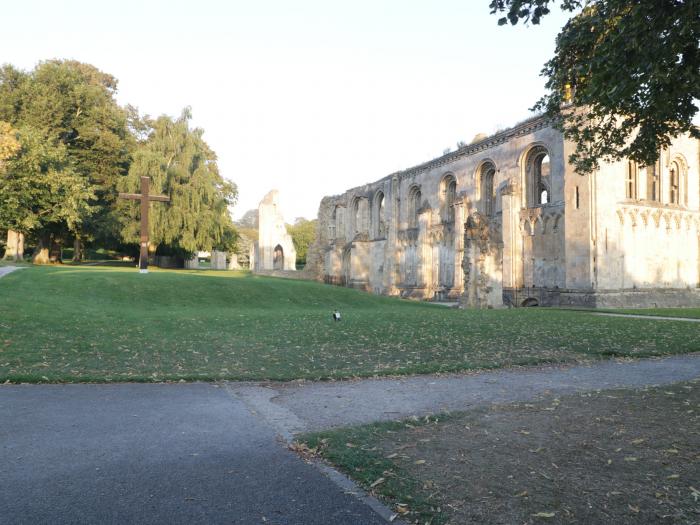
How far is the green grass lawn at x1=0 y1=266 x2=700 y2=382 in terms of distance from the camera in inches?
328

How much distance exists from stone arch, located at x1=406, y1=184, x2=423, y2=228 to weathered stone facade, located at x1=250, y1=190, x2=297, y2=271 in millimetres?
17655

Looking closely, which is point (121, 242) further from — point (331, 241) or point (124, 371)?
point (124, 371)

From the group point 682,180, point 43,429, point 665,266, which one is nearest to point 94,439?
point 43,429

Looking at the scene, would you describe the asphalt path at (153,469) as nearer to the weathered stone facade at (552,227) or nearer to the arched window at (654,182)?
the weathered stone facade at (552,227)

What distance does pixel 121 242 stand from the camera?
39938 mm

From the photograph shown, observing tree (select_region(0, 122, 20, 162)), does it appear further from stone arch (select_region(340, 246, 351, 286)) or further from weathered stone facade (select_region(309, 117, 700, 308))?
weathered stone facade (select_region(309, 117, 700, 308))

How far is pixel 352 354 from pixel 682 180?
1092 inches

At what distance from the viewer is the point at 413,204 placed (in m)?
40.0

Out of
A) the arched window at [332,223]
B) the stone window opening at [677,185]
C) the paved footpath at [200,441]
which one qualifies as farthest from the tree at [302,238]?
the paved footpath at [200,441]

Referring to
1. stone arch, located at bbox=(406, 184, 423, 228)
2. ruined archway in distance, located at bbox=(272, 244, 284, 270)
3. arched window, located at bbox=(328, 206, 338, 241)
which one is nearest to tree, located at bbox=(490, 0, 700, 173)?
stone arch, located at bbox=(406, 184, 423, 228)

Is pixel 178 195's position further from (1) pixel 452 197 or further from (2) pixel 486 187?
(2) pixel 486 187

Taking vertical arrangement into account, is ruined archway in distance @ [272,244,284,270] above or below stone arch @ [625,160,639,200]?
below

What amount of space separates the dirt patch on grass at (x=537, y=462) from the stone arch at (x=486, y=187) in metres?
27.7

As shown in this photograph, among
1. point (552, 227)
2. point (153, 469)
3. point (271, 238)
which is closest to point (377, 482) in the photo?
point (153, 469)
